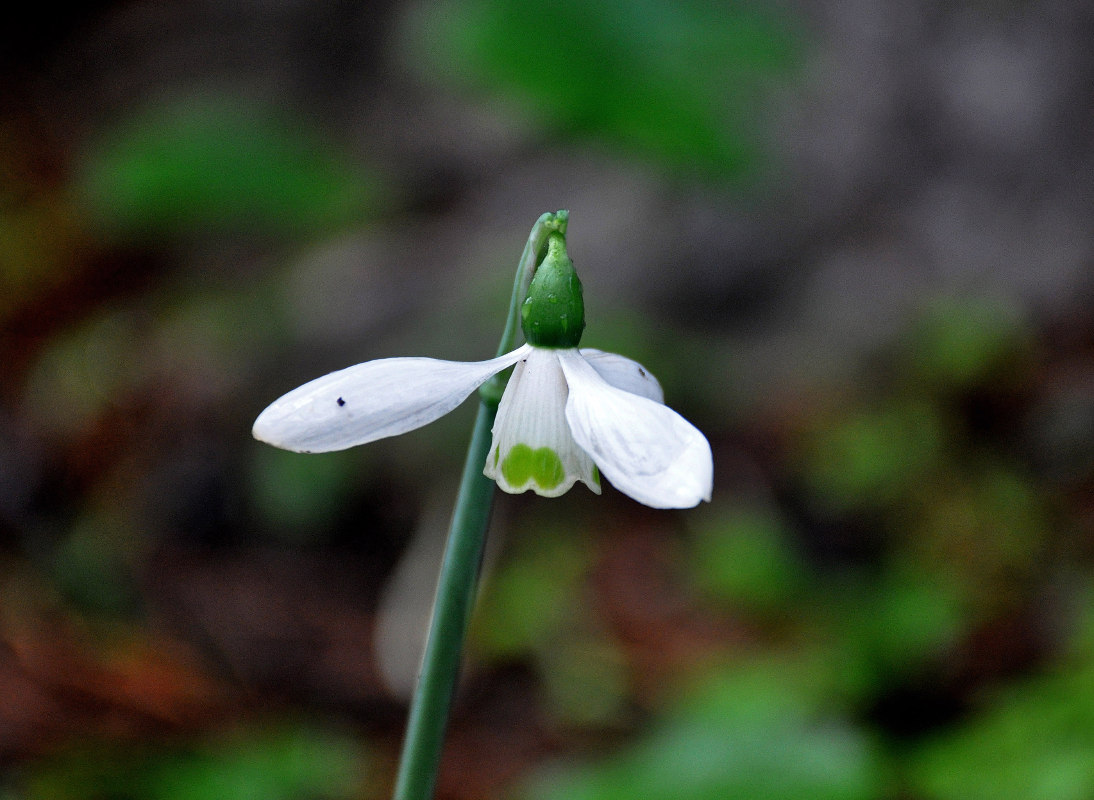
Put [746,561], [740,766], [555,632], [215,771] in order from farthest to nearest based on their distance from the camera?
[746,561] → [555,632] → [215,771] → [740,766]

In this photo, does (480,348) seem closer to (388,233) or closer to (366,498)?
(366,498)

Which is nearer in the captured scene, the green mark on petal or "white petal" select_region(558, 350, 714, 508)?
"white petal" select_region(558, 350, 714, 508)

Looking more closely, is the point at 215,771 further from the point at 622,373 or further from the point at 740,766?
the point at 622,373

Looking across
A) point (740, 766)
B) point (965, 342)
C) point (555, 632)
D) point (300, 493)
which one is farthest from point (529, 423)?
point (965, 342)

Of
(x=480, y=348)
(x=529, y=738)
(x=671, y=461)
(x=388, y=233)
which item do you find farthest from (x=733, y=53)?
(x=671, y=461)

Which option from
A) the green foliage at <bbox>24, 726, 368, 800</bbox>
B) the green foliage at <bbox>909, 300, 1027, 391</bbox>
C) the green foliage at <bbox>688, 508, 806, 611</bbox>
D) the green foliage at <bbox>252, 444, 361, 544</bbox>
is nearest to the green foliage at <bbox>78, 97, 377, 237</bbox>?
the green foliage at <bbox>252, 444, 361, 544</bbox>

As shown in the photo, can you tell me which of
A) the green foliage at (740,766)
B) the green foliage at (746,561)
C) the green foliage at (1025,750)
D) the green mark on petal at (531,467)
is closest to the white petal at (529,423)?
the green mark on petal at (531,467)

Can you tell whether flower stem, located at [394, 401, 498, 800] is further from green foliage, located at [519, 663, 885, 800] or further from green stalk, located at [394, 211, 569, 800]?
green foliage, located at [519, 663, 885, 800]
